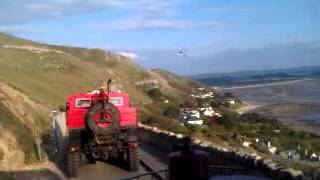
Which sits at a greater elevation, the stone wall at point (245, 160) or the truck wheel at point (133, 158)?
the stone wall at point (245, 160)

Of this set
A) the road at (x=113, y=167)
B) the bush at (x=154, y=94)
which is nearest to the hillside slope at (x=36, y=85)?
the road at (x=113, y=167)

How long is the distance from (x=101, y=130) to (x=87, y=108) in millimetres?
1641

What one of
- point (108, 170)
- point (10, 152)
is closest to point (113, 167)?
point (108, 170)

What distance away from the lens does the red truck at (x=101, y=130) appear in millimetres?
16750

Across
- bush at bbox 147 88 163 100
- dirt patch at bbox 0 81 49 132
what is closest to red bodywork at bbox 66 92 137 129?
dirt patch at bbox 0 81 49 132

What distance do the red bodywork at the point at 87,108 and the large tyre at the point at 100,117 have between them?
31.9 inches

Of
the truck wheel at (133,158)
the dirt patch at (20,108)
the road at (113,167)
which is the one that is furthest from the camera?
the dirt patch at (20,108)

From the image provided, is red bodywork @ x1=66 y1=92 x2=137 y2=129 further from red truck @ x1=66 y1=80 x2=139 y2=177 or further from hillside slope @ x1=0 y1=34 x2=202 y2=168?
hillside slope @ x1=0 y1=34 x2=202 y2=168

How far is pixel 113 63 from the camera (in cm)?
13050

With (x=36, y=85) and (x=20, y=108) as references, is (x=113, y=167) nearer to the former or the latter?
(x=20, y=108)

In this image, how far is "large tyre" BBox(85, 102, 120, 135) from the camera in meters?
16.7

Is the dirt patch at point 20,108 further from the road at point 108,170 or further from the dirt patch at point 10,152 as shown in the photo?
the road at point 108,170

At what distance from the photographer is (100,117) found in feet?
54.7

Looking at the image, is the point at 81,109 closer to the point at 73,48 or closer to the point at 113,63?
the point at 113,63
